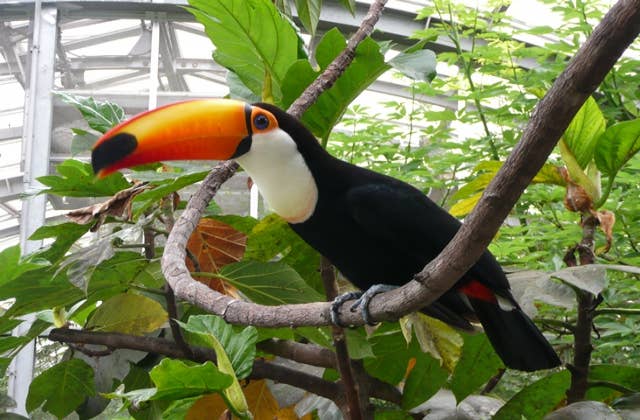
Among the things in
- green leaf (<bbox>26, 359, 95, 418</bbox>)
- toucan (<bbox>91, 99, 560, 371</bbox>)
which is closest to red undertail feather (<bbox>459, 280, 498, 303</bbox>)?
toucan (<bbox>91, 99, 560, 371</bbox>)

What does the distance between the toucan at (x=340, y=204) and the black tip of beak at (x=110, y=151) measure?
0.02m

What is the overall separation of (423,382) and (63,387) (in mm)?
816

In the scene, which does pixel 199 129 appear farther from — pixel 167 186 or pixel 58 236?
pixel 58 236

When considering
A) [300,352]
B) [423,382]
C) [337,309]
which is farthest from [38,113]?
[337,309]

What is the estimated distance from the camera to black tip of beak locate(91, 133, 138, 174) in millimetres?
1373

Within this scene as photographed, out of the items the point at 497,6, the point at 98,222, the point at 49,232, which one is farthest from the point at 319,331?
the point at 497,6

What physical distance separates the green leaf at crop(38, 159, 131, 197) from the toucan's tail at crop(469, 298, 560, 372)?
874mm

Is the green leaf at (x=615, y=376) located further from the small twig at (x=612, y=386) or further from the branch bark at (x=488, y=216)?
the branch bark at (x=488, y=216)

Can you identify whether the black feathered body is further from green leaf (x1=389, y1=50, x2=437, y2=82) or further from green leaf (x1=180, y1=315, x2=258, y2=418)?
green leaf (x1=180, y1=315, x2=258, y2=418)

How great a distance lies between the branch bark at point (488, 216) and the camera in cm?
67

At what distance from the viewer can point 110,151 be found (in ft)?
4.55

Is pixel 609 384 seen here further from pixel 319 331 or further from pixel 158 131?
pixel 158 131

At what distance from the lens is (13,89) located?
4.98 m

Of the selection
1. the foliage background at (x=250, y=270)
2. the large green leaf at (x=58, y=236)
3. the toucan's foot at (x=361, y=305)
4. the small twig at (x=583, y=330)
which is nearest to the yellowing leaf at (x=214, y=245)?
the foliage background at (x=250, y=270)
